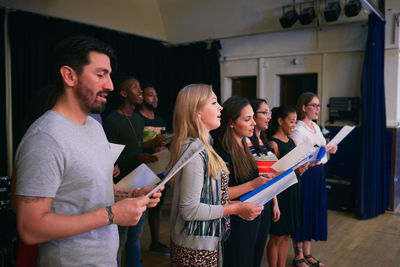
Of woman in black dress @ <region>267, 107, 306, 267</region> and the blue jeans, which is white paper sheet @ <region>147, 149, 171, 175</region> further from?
woman in black dress @ <region>267, 107, 306, 267</region>

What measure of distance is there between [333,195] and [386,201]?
682 millimetres

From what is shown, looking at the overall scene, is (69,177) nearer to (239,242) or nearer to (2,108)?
(239,242)

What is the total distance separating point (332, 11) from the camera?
4.71 meters

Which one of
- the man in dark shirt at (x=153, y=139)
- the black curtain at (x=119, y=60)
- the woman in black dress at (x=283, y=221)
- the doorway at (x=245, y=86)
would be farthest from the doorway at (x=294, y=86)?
the woman in black dress at (x=283, y=221)

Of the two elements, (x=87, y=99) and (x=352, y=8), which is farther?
(x=352, y=8)

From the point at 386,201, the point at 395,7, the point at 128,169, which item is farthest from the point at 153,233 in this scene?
the point at 395,7

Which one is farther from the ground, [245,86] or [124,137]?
[245,86]

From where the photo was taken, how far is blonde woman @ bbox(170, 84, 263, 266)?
4.71 ft

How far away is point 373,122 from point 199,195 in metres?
3.73

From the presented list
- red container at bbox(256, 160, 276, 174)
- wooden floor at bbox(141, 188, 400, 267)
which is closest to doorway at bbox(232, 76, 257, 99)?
wooden floor at bbox(141, 188, 400, 267)

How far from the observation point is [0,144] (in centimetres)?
410

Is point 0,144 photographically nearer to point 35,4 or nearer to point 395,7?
point 35,4

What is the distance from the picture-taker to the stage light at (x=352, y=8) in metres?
4.54

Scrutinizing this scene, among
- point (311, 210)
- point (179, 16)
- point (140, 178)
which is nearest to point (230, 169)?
point (140, 178)
